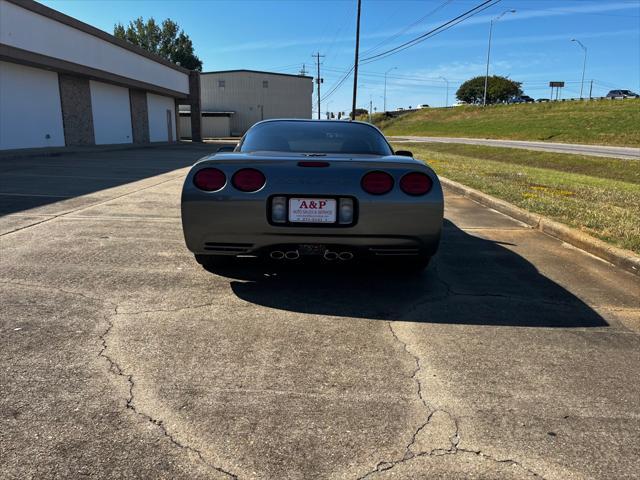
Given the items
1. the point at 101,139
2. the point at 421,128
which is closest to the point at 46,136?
the point at 101,139

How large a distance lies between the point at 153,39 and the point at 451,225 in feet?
263

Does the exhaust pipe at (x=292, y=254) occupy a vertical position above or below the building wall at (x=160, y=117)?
below

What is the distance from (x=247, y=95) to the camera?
60969 millimetres

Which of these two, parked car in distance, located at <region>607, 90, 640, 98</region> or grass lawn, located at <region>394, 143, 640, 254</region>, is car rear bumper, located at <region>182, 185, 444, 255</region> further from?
parked car in distance, located at <region>607, 90, 640, 98</region>

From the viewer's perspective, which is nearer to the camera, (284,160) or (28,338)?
(28,338)

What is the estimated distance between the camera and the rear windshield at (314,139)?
429 cm

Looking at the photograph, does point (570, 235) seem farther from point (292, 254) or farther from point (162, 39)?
point (162, 39)

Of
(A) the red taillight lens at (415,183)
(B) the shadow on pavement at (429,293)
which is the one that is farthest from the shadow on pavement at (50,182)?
(A) the red taillight lens at (415,183)

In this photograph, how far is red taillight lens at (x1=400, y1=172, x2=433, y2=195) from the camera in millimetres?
3496

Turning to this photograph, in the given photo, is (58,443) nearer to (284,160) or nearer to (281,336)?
(281,336)

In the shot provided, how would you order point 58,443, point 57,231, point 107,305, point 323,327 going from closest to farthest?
point 58,443 < point 323,327 < point 107,305 < point 57,231

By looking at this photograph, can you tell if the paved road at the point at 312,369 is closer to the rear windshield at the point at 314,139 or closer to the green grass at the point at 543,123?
the rear windshield at the point at 314,139

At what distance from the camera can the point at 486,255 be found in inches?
200

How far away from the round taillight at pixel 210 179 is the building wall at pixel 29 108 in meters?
17.1
